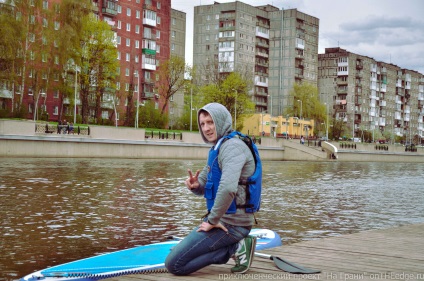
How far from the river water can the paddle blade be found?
11.7ft

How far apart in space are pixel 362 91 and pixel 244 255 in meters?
169

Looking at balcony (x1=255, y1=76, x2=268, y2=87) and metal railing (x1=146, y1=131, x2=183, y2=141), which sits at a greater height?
balcony (x1=255, y1=76, x2=268, y2=87)

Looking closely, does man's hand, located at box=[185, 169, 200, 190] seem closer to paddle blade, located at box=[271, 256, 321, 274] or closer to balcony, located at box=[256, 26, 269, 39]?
paddle blade, located at box=[271, 256, 321, 274]

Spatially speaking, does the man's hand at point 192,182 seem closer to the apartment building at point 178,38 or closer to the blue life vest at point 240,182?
the blue life vest at point 240,182

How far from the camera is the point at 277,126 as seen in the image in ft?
429

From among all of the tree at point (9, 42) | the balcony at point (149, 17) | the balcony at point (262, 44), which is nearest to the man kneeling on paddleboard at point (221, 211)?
the tree at point (9, 42)

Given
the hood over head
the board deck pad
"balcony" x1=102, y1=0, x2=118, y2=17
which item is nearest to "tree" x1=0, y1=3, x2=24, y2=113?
"balcony" x1=102, y1=0, x2=118, y2=17

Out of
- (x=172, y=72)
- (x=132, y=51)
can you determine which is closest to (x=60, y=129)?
(x=172, y=72)

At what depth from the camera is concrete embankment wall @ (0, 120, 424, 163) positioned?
4775 cm

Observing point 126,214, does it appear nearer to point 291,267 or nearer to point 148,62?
point 291,267

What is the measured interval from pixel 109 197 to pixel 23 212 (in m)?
4.91

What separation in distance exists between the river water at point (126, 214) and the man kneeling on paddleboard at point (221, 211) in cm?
301

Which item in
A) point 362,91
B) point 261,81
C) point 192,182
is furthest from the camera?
point 362,91

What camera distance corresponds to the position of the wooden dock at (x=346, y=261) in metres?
6.70
